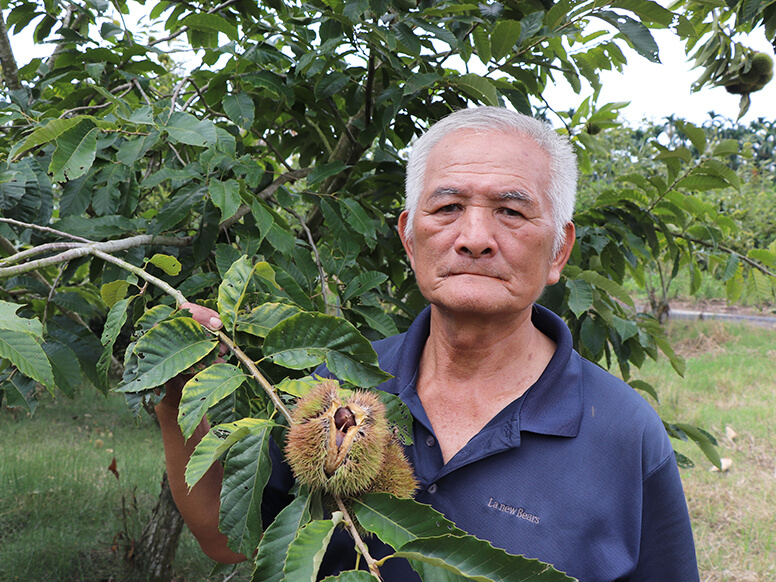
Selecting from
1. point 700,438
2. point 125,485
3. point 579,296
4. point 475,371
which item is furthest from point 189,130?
point 125,485

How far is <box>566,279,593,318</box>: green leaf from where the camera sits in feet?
6.16

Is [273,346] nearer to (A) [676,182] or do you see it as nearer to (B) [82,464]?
(A) [676,182]

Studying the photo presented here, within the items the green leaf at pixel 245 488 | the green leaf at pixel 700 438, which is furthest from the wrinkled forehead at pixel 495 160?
the green leaf at pixel 700 438

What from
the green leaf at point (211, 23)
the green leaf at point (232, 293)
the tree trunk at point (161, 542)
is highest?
the green leaf at point (211, 23)

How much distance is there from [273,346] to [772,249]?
7.86ft

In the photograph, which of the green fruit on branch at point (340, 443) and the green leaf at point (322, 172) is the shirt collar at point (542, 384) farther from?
the green leaf at point (322, 172)

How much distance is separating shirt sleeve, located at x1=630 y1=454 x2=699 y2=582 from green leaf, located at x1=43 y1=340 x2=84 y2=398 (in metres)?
1.43

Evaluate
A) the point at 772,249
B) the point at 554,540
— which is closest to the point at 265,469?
the point at 554,540

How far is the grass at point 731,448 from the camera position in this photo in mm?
4082

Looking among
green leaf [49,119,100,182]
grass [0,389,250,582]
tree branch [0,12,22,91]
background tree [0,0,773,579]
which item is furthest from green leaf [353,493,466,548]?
grass [0,389,250,582]

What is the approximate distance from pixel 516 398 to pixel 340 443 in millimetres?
722

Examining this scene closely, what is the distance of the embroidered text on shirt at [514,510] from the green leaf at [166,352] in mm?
656

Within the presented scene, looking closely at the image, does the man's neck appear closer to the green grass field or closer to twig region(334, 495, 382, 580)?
twig region(334, 495, 382, 580)

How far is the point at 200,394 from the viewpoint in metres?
0.85
